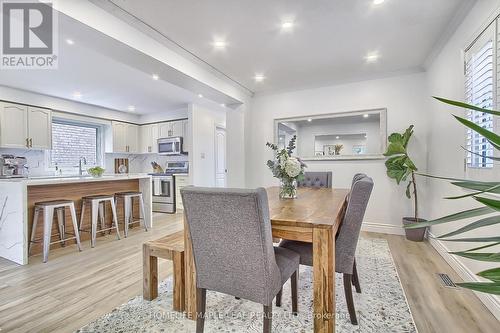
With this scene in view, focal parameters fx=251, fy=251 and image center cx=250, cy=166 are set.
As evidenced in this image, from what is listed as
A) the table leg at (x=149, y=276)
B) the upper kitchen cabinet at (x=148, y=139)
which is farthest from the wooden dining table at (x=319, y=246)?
the upper kitchen cabinet at (x=148, y=139)

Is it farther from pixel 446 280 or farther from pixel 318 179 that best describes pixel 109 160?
pixel 446 280

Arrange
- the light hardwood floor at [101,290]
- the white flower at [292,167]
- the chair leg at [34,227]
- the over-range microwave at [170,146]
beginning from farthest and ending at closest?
the over-range microwave at [170,146]
the chair leg at [34,227]
the white flower at [292,167]
the light hardwood floor at [101,290]

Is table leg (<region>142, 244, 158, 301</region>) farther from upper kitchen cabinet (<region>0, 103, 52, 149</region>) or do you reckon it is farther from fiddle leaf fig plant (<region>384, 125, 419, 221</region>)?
upper kitchen cabinet (<region>0, 103, 52, 149</region>)

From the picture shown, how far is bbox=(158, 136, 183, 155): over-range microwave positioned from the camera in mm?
5750

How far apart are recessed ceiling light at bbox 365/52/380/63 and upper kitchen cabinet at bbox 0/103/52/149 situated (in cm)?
565

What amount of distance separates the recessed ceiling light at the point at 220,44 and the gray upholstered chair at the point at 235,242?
2146 millimetres

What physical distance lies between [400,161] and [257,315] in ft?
9.24

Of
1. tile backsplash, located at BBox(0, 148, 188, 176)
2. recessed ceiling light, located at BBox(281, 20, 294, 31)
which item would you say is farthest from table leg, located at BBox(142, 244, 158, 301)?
tile backsplash, located at BBox(0, 148, 188, 176)

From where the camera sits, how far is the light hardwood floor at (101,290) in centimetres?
175

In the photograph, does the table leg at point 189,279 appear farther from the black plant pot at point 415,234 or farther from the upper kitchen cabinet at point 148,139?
the upper kitchen cabinet at point 148,139

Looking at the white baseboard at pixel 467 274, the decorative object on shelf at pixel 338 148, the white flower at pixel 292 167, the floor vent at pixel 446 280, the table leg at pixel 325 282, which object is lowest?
the floor vent at pixel 446 280

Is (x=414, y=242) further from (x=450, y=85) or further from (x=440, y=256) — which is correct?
(x=450, y=85)

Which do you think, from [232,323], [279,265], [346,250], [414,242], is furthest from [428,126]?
[232,323]

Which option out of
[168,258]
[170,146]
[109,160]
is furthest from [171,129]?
[168,258]
